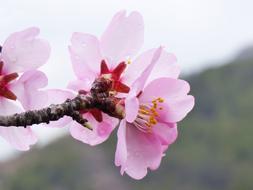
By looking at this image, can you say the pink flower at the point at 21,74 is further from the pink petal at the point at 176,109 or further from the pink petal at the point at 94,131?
the pink petal at the point at 176,109

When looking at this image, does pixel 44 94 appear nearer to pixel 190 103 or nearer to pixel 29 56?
pixel 29 56

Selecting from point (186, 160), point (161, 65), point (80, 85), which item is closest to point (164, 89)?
point (161, 65)

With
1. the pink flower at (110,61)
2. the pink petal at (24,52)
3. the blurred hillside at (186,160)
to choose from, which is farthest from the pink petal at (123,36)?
the blurred hillside at (186,160)

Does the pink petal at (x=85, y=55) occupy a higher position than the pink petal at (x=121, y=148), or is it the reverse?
the pink petal at (x=85, y=55)

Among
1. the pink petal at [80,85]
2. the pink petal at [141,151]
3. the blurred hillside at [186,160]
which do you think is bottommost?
the blurred hillside at [186,160]

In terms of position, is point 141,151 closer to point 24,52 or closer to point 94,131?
point 94,131

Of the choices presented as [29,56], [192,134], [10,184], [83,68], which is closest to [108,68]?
[83,68]
